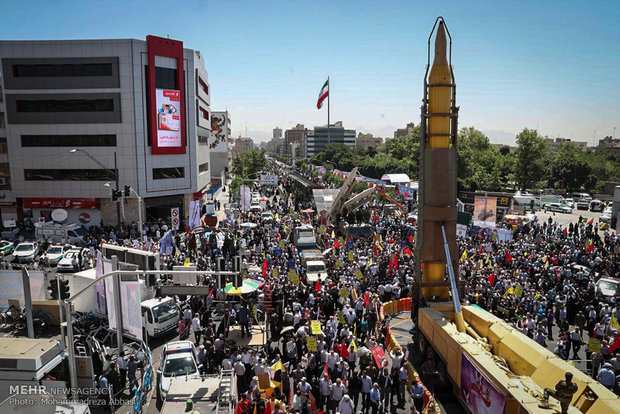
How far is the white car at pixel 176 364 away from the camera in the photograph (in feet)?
39.7

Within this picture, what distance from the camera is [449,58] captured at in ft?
51.0

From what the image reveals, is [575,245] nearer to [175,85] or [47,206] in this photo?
[175,85]

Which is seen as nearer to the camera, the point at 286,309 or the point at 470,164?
the point at 286,309

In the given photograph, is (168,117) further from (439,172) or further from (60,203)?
(439,172)

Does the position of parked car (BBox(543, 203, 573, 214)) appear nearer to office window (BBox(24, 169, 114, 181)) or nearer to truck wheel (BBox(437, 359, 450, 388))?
truck wheel (BBox(437, 359, 450, 388))

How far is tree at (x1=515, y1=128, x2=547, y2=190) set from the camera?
248ft

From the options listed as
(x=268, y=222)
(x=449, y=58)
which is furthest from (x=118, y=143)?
(x=449, y=58)

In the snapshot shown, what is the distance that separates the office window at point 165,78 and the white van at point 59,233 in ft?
53.8

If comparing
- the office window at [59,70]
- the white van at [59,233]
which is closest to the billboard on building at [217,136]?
the office window at [59,70]

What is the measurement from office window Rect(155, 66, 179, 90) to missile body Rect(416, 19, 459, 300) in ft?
106

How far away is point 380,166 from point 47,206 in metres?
72.2

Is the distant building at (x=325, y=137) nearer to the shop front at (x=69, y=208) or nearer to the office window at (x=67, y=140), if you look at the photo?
the office window at (x=67, y=140)

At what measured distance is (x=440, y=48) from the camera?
1544 centimetres

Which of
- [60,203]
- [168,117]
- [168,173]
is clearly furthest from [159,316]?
[60,203]
